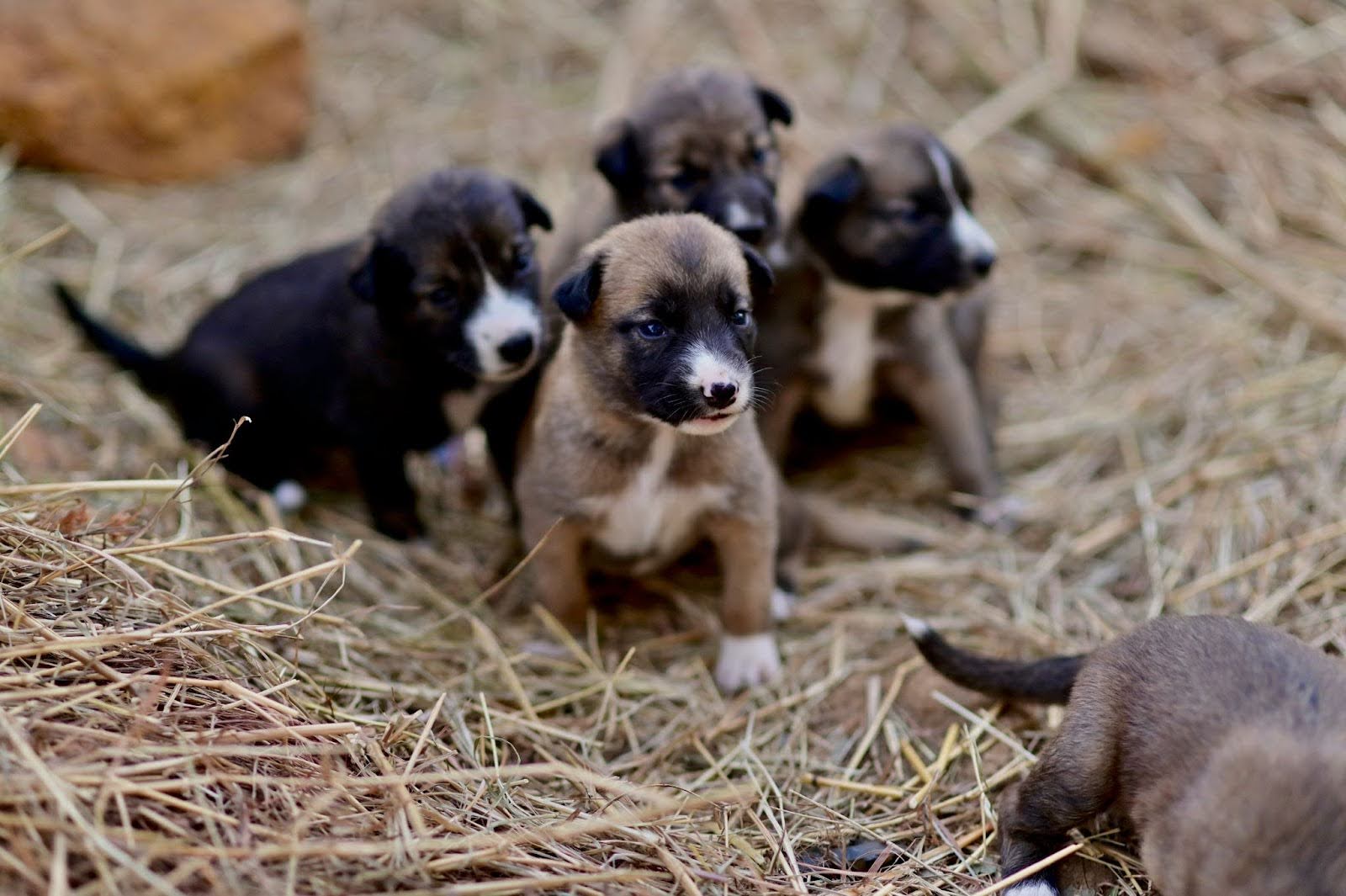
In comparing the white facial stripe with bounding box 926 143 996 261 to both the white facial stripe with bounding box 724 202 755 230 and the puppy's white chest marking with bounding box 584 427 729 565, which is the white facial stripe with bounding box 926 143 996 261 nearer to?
the white facial stripe with bounding box 724 202 755 230

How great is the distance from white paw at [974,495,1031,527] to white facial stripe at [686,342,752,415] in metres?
2.28

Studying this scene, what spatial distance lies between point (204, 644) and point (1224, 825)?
10.6 feet

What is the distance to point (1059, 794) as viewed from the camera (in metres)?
3.93

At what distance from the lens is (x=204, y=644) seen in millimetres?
4223

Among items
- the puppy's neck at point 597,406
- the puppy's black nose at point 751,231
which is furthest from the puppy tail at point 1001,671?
the puppy's black nose at point 751,231

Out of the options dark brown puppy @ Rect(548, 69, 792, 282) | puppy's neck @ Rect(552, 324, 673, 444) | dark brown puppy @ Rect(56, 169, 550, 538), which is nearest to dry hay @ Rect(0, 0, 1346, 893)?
dark brown puppy @ Rect(56, 169, 550, 538)

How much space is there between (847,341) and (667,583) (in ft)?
5.01

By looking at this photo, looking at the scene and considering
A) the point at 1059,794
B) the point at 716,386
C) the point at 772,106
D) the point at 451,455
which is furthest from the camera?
the point at 451,455

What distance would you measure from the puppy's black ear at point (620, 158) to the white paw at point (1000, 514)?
7.84 feet

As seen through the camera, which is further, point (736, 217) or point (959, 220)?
point (959, 220)

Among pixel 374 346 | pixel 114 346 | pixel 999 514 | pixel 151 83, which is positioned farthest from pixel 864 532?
pixel 151 83

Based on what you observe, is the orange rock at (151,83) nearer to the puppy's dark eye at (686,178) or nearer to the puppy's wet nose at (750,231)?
the puppy's dark eye at (686,178)

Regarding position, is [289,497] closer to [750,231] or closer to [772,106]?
[750,231]

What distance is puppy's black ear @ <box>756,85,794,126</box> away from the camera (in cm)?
590
